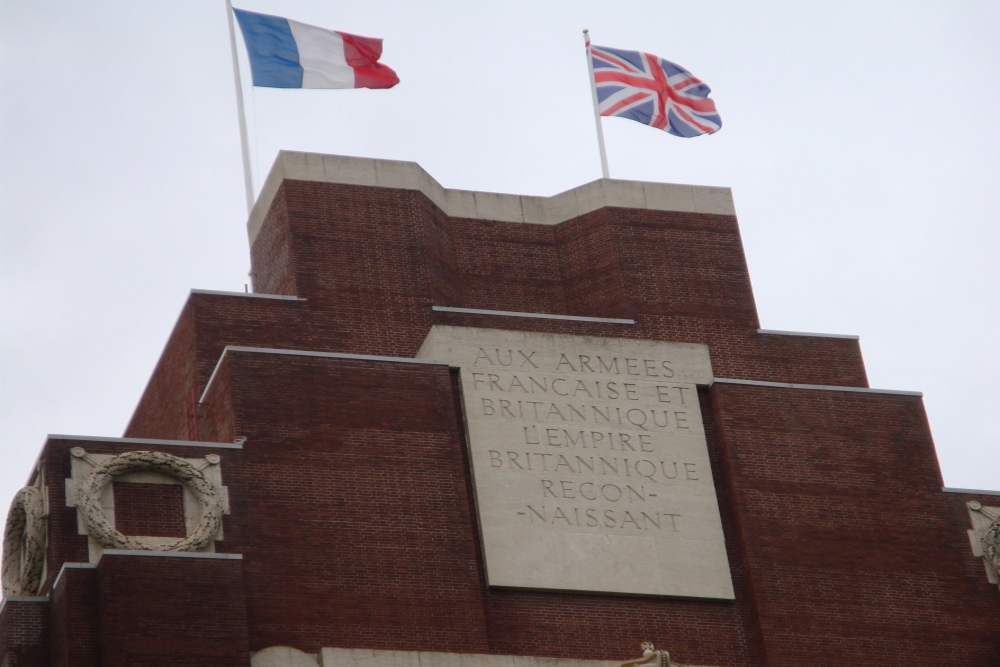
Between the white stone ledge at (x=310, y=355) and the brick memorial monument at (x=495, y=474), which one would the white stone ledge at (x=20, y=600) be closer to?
the brick memorial monument at (x=495, y=474)

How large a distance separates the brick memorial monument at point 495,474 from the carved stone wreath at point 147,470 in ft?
0.16

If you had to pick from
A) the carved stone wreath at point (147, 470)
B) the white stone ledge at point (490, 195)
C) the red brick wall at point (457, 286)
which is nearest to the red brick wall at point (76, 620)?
the carved stone wreath at point (147, 470)

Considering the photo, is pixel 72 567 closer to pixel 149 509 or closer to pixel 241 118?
pixel 149 509

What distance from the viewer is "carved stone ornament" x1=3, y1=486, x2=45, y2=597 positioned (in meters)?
41.6

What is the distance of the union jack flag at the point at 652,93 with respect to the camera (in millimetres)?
50781

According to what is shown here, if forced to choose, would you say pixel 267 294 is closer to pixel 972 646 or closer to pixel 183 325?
pixel 183 325

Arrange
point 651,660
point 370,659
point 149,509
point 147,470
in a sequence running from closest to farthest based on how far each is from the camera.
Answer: point 370,659, point 149,509, point 147,470, point 651,660

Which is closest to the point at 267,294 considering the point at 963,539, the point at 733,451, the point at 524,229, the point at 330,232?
the point at 330,232

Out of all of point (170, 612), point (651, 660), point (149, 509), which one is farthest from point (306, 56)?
point (651, 660)

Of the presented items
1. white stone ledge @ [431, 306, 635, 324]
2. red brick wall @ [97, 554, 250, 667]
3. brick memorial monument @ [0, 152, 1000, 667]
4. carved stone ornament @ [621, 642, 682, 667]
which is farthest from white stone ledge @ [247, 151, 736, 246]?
carved stone ornament @ [621, 642, 682, 667]

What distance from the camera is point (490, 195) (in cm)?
4931

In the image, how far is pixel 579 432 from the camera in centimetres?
4481

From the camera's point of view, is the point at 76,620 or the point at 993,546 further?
the point at 993,546

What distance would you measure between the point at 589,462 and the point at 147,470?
8.15m
